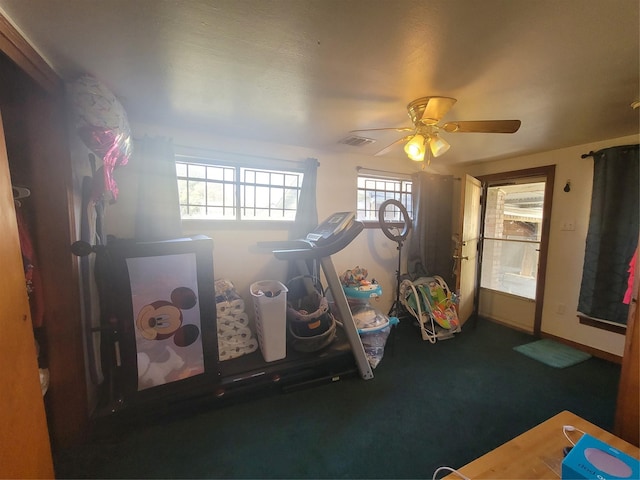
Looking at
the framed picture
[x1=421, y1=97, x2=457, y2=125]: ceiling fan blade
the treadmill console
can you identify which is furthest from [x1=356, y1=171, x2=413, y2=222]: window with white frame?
the framed picture

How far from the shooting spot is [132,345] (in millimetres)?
1620

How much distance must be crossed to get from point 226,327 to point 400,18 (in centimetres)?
220

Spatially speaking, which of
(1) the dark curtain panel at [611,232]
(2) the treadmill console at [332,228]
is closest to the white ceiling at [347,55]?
(1) the dark curtain panel at [611,232]

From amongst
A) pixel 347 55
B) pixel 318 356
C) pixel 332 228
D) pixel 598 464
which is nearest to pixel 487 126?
pixel 347 55

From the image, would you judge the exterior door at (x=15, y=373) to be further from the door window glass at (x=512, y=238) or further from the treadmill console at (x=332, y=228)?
the door window glass at (x=512, y=238)

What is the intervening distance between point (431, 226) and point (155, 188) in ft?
10.1

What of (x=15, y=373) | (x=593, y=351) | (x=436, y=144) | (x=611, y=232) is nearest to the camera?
(x=15, y=373)

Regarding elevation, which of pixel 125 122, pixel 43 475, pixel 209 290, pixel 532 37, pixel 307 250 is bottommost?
pixel 43 475

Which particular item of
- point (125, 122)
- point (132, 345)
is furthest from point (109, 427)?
point (125, 122)

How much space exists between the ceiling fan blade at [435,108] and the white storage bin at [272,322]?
1.59 metres

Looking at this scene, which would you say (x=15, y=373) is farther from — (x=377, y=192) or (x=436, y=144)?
(x=377, y=192)

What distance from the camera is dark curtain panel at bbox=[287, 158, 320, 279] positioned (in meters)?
2.75

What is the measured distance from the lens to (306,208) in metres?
2.75

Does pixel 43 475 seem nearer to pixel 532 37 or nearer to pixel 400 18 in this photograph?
pixel 400 18
